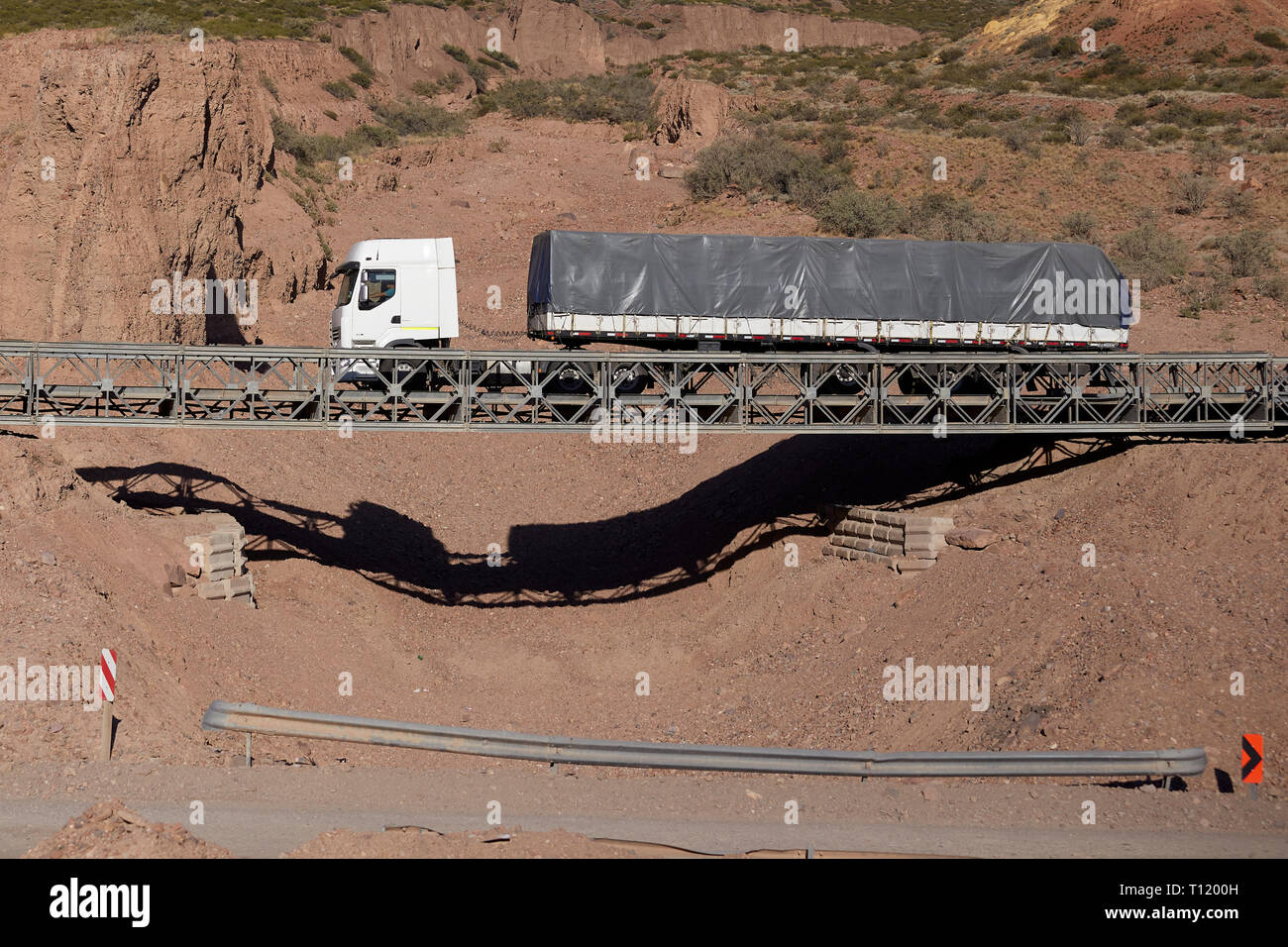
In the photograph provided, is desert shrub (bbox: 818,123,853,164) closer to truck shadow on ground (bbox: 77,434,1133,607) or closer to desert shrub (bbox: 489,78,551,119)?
desert shrub (bbox: 489,78,551,119)

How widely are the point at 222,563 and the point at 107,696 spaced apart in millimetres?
8349

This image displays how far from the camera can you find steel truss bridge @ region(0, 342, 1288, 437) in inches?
728

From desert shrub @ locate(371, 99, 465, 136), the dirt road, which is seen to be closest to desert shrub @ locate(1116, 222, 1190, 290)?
the dirt road

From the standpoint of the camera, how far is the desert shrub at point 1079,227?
140 feet

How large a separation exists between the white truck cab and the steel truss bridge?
831mm

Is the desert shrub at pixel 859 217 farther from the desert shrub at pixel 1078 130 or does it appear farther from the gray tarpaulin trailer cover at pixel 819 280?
the gray tarpaulin trailer cover at pixel 819 280

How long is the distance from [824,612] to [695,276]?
7.22 meters

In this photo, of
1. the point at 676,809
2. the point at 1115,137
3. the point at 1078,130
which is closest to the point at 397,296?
the point at 676,809

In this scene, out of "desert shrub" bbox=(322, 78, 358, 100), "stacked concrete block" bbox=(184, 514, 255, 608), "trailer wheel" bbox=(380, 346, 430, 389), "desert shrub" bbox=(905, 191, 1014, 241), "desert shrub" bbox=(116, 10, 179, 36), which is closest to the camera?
"trailer wheel" bbox=(380, 346, 430, 389)

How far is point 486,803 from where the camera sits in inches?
447

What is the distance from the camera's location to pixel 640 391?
21.8 meters

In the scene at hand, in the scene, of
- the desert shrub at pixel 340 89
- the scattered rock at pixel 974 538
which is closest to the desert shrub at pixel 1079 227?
the scattered rock at pixel 974 538

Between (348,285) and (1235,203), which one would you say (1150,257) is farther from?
(348,285)

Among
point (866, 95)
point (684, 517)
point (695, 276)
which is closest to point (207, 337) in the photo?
point (684, 517)
